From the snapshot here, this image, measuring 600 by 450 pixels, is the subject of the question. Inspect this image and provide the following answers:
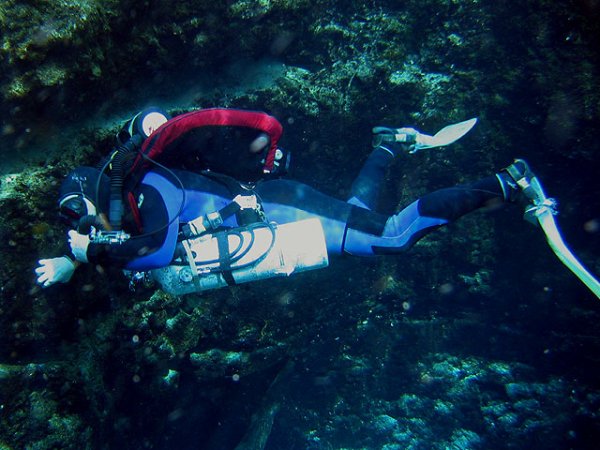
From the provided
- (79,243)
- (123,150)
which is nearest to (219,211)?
(123,150)

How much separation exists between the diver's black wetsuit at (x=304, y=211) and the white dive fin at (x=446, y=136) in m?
0.67

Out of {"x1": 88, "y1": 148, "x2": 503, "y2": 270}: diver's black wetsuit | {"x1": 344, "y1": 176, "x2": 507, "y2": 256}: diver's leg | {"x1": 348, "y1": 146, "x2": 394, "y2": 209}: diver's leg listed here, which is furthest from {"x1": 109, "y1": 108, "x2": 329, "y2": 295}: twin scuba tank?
{"x1": 348, "y1": 146, "x2": 394, "y2": 209}: diver's leg

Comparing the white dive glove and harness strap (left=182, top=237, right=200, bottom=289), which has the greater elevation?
the white dive glove

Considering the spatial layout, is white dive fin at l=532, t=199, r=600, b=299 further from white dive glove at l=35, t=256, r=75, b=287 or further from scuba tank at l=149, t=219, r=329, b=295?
white dive glove at l=35, t=256, r=75, b=287

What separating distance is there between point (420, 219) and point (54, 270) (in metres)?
3.23

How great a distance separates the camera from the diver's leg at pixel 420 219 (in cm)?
327

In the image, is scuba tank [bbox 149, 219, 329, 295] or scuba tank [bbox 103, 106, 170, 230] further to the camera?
scuba tank [bbox 149, 219, 329, 295]

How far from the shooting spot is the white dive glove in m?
2.71

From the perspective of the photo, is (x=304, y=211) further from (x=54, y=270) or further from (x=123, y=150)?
(x=54, y=270)

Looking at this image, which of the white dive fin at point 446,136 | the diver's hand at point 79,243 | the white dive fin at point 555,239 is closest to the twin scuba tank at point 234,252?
the diver's hand at point 79,243

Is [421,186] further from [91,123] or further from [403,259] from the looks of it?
[91,123]

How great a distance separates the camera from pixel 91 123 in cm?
338

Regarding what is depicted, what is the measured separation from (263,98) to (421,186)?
2.24 metres

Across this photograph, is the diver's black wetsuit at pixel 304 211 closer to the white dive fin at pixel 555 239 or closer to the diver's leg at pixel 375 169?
the white dive fin at pixel 555 239
